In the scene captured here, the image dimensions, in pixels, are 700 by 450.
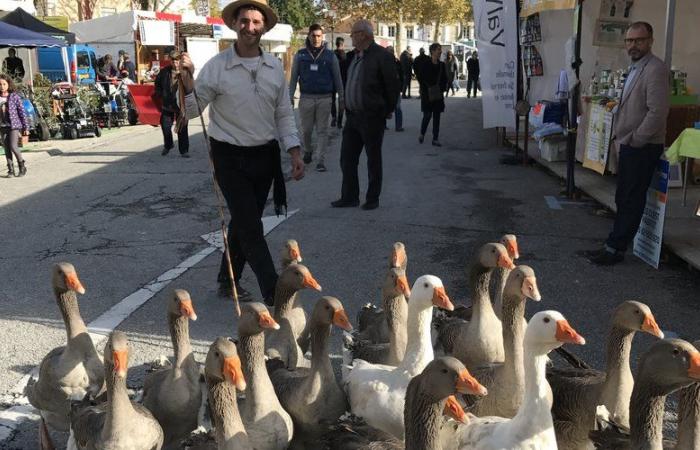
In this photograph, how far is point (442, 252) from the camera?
762cm

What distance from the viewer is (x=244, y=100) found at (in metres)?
5.32

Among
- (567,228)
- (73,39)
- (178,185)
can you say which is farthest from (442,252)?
(73,39)

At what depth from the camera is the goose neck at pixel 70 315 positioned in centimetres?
422

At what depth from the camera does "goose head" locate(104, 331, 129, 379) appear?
3406 mm

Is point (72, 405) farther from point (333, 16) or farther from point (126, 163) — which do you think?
point (333, 16)

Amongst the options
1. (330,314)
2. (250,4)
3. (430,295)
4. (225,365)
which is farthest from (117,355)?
(250,4)

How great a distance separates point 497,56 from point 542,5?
1628mm

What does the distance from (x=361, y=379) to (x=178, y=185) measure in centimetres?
833

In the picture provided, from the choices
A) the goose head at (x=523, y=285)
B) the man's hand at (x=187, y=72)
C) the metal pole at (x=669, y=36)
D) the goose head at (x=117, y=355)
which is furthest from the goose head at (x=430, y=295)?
the metal pole at (x=669, y=36)

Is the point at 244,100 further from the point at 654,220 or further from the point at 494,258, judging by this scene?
the point at 654,220

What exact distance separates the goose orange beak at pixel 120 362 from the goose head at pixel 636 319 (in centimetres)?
251

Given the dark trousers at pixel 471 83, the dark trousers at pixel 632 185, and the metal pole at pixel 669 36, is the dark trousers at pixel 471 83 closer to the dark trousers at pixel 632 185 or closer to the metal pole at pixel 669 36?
the metal pole at pixel 669 36

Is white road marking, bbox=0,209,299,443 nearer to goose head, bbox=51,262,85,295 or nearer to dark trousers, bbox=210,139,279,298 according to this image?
goose head, bbox=51,262,85,295

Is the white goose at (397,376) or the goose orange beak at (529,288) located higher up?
the goose orange beak at (529,288)
